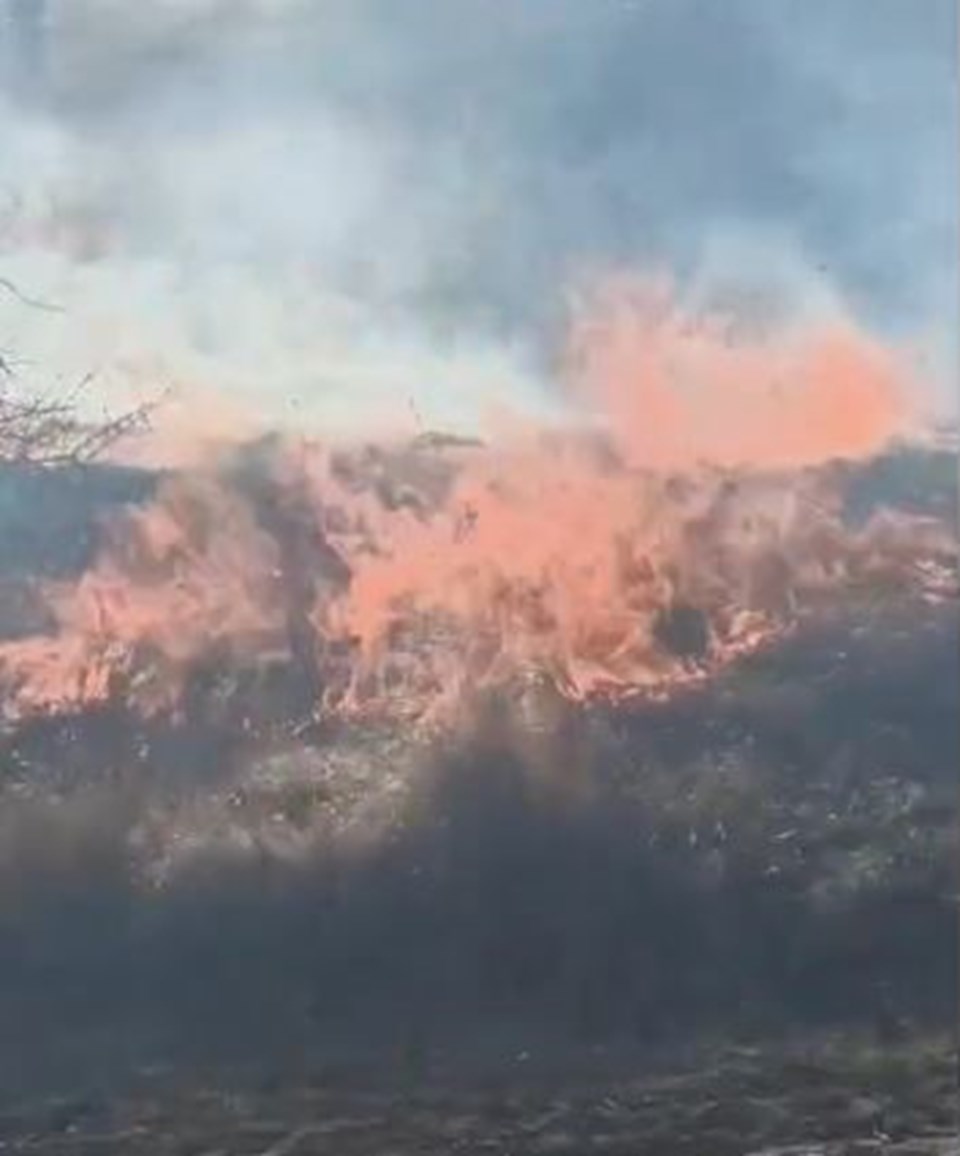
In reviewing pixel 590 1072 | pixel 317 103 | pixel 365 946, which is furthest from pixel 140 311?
pixel 590 1072

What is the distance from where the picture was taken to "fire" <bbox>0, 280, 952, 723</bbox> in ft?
15.0

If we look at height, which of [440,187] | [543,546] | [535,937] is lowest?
[535,937]

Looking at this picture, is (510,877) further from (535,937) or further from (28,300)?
(28,300)

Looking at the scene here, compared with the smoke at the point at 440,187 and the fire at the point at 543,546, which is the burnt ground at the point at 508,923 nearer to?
the fire at the point at 543,546

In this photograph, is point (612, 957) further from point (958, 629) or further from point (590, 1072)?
point (958, 629)

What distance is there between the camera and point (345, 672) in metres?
4.63

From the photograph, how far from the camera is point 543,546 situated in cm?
469

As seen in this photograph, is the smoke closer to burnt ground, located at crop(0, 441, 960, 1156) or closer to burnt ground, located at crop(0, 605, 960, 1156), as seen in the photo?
burnt ground, located at crop(0, 441, 960, 1156)

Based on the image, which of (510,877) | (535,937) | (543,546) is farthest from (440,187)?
(535,937)

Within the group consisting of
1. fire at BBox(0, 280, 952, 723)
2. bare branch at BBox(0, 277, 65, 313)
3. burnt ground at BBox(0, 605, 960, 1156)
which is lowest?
burnt ground at BBox(0, 605, 960, 1156)

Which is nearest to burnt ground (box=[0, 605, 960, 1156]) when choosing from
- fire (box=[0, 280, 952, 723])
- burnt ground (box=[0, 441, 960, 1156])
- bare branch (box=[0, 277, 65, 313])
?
burnt ground (box=[0, 441, 960, 1156])

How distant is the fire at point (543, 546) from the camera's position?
4582 mm

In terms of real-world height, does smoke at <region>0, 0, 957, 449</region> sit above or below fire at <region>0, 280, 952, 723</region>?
above

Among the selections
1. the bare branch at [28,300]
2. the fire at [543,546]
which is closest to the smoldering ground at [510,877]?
the fire at [543,546]
